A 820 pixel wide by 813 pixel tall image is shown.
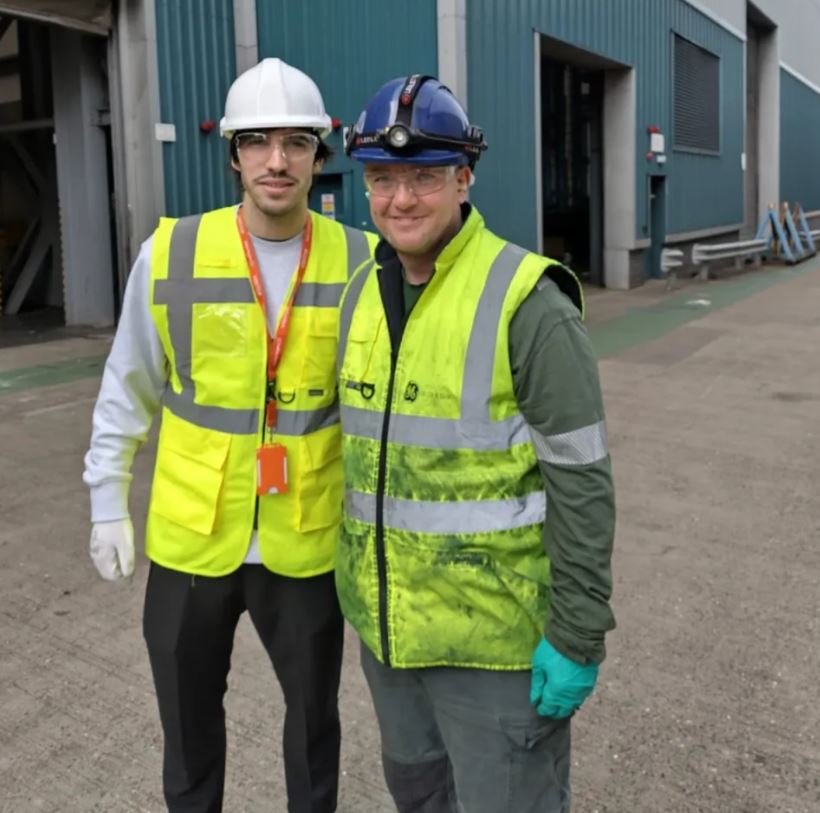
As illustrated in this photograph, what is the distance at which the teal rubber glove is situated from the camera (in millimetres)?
1881

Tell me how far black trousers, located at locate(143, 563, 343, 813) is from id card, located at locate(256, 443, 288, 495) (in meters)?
0.22

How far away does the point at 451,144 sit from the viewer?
196 centimetres

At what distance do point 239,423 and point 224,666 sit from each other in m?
0.64

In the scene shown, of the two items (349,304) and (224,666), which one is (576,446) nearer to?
(349,304)

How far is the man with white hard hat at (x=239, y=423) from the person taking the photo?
2.42 m

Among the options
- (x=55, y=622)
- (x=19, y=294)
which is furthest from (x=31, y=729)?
(x=19, y=294)

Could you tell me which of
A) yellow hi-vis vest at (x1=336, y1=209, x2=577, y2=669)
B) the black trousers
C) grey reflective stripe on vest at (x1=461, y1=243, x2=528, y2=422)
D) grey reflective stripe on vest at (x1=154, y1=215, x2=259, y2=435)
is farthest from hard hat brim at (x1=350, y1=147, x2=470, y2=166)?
the black trousers

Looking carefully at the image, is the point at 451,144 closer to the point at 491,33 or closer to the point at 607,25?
the point at 491,33

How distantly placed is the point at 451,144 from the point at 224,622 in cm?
131

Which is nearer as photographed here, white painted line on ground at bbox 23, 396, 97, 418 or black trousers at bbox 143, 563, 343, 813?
black trousers at bbox 143, 563, 343, 813

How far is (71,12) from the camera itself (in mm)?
11125

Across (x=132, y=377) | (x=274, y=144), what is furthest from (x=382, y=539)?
(x=274, y=144)

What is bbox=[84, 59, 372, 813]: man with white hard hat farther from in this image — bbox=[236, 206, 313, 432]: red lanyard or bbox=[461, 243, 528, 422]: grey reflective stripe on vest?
bbox=[461, 243, 528, 422]: grey reflective stripe on vest

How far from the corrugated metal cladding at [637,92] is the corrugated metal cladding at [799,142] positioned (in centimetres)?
622
